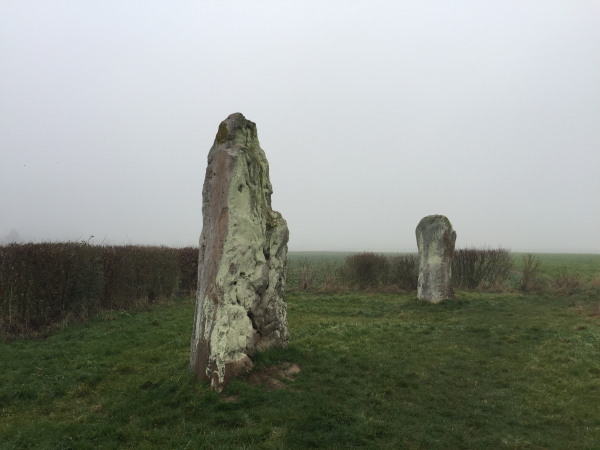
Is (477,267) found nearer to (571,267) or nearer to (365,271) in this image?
(365,271)

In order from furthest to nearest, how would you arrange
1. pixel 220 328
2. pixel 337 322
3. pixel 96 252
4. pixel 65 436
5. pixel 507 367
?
1. pixel 96 252
2. pixel 337 322
3. pixel 507 367
4. pixel 220 328
5. pixel 65 436

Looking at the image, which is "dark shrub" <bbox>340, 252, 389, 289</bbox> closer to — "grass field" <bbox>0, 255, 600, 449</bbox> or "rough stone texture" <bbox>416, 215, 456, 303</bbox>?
"rough stone texture" <bbox>416, 215, 456, 303</bbox>

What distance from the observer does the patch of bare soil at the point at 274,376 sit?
6.07m

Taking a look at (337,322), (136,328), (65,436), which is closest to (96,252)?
(136,328)

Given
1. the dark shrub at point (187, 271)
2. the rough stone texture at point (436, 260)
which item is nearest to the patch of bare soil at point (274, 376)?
the rough stone texture at point (436, 260)

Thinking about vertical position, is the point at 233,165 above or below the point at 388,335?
above

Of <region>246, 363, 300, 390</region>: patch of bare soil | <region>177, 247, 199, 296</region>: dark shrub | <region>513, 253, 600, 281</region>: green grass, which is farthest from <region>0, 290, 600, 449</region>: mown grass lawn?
<region>513, 253, 600, 281</region>: green grass

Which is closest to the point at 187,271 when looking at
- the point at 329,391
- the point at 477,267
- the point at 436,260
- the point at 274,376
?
the point at 436,260

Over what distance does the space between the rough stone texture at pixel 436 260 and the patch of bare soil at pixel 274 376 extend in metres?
9.79

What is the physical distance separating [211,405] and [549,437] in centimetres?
441

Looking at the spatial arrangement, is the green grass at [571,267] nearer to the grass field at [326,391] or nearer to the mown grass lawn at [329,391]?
the grass field at [326,391]

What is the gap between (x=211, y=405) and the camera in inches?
212

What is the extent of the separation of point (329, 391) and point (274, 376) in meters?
0.90

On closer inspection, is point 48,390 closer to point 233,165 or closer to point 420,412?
point 233,165
